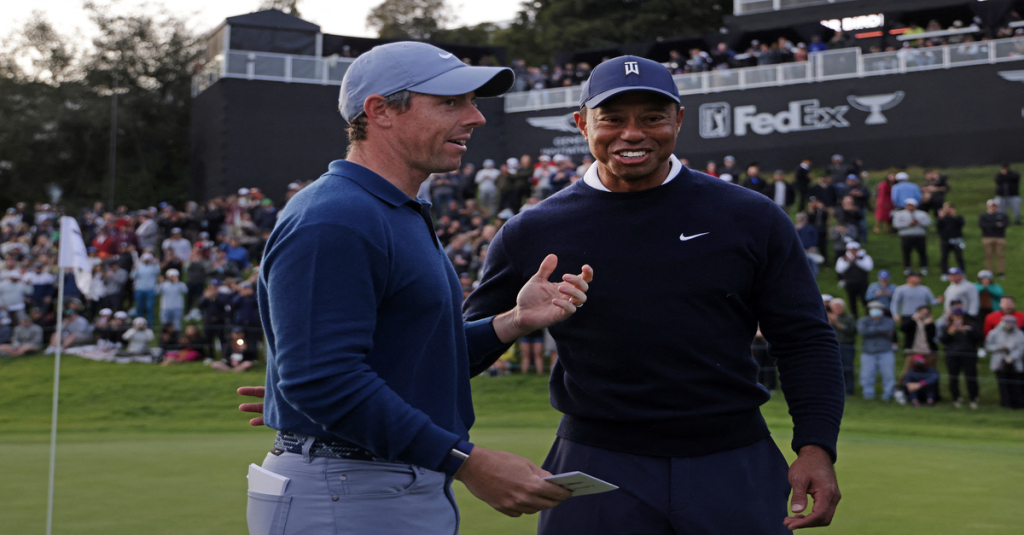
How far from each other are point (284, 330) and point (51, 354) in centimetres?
1821

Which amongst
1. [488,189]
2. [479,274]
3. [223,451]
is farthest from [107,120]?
[223,451]

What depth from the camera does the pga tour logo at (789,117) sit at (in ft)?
99.1

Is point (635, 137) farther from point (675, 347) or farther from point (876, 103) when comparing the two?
point (876, 103)

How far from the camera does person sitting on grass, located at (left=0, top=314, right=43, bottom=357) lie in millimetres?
18781

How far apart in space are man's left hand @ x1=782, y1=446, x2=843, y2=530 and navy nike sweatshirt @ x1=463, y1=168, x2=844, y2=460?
0.05 meters

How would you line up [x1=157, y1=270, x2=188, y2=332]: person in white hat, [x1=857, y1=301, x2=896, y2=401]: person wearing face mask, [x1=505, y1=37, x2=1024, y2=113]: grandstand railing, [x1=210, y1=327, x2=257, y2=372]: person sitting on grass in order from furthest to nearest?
[x1=505, y1=37, x2=1024, y2=113]: grandstand railing
[x1=157, y1=270, x2=188, y2=332]: person in white hat
[x1=210, y1=327, x2=257, y2=372]: person sitting on grass
[x1=857, y1=301, x2=896, y2=401]: person wearing face mask

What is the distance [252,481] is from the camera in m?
2.79

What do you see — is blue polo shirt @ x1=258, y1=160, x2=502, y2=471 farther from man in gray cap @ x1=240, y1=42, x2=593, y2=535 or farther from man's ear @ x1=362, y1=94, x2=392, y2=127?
man's ear @ x1=362, y1=94, x2=392, y2=127

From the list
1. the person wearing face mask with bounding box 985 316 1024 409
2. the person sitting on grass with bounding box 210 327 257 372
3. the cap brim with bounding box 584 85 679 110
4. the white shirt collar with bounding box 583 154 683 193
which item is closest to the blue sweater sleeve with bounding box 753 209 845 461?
the white shirt collar with bounding box 583 154 683 193

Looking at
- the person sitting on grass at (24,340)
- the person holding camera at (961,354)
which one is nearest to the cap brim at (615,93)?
the person holding camera at (961,354)

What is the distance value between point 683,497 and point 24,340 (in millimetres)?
18892

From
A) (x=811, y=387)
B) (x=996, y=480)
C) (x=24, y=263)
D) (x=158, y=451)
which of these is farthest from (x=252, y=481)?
(x=24, y=263)

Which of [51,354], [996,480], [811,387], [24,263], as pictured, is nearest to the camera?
[811,387]

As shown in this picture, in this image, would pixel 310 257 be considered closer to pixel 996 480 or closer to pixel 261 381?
pixel 996 480
